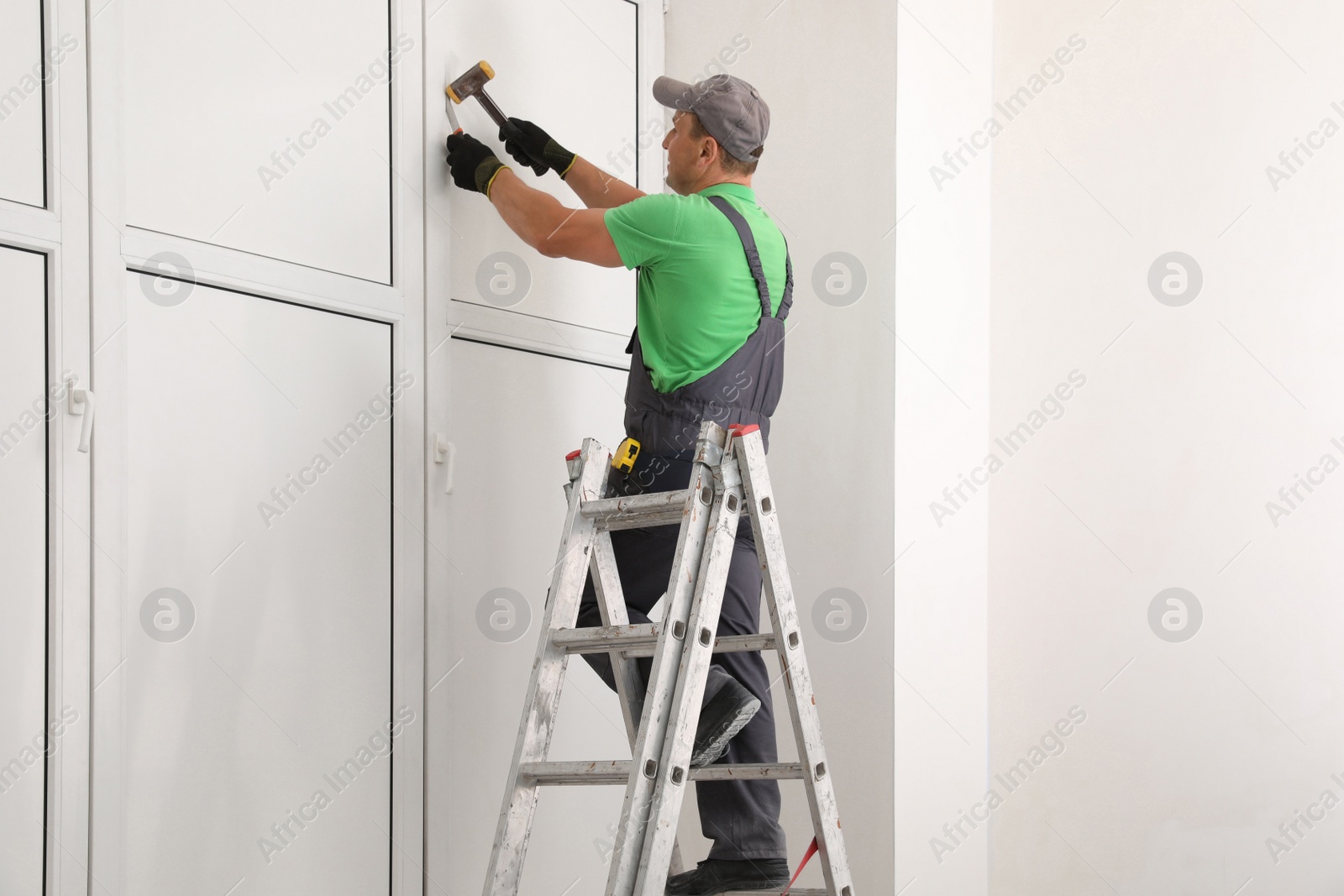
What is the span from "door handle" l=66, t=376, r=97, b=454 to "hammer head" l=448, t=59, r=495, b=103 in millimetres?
960

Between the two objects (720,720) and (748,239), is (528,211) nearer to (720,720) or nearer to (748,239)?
(748,239)

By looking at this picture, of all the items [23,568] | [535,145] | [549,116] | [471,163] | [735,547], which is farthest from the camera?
[549,116]

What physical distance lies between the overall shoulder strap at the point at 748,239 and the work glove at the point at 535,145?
415mm

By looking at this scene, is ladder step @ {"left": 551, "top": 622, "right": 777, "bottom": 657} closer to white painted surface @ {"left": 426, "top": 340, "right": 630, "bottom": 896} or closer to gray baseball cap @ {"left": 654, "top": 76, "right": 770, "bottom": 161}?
white painted surface @ {"left": 426, "top": 340, "right": 630, "bottom": 896}

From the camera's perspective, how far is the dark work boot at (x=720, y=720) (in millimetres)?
1758

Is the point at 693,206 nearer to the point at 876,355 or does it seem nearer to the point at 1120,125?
the point at 876,355

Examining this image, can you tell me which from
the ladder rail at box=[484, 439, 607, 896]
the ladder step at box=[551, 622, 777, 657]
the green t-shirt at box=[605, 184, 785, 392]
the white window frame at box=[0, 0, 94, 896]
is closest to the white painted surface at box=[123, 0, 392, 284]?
the white window frame at box=[0, 0, 94, 896]

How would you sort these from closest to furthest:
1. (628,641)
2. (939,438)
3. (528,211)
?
(628,641), (528,211), (939,438)

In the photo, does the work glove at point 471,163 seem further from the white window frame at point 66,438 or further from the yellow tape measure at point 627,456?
the white window frame at point 66,438

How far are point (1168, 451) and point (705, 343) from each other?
1.36m

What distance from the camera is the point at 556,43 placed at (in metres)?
2.62

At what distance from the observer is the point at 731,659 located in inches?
77.2

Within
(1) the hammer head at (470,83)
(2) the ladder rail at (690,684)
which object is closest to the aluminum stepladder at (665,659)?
(2) the ladder rail at (690,684)

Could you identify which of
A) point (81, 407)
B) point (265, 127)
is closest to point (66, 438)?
point (81, 407)
